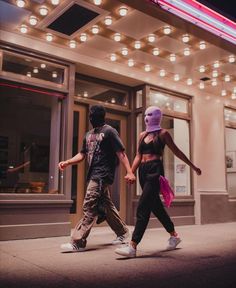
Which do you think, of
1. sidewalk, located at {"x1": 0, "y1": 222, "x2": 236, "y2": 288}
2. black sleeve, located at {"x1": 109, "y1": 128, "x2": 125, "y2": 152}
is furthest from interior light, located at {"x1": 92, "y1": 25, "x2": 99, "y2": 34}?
sidewalk, located at {"x1": 0, "y1": 222, "x2": 236, "y2": 288}

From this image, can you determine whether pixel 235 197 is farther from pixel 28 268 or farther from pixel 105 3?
pixel 28 268

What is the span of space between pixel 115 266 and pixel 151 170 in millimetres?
1224

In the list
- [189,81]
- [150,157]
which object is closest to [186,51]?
[189,81]

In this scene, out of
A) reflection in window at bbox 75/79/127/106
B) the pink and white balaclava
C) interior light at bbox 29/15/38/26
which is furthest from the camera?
reflection in window at bbox 75/79/127/106

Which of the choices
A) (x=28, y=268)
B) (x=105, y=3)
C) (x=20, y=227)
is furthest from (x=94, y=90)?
(x=28, y=268)

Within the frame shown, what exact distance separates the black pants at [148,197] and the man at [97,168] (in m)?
0.25

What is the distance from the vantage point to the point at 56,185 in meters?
6.53

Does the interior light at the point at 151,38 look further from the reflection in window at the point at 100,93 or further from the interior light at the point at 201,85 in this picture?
the interior light at the point at 201,85

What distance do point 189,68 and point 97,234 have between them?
410cm

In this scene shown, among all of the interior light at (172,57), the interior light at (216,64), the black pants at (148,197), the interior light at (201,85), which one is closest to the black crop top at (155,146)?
the black pants at (148,197)

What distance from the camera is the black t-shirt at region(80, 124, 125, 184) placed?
445 centimetres

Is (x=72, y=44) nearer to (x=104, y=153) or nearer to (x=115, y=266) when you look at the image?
(x=104, y=153)

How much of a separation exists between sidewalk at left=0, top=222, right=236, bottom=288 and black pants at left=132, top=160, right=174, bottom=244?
35 centimetres

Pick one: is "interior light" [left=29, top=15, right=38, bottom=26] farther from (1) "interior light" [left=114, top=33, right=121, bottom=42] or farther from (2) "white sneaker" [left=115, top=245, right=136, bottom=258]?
(2) "white sneaker" [left=115, top=245, right=136, bottom=258]
